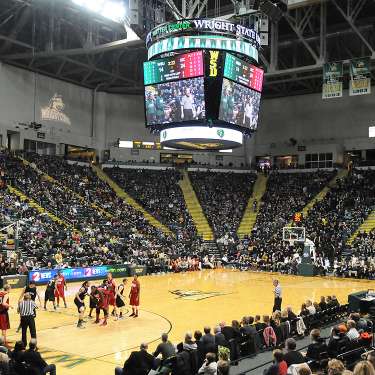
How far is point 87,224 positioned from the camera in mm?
37062

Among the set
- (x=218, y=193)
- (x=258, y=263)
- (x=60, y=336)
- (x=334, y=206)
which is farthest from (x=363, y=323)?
(x=218, y=193)

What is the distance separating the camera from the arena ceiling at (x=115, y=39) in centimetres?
3556

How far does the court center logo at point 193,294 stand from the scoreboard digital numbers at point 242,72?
10472mm

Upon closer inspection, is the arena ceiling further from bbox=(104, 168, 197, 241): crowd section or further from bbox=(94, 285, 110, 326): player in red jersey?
bbox=(94, 285, 110, 326): player in red jersey

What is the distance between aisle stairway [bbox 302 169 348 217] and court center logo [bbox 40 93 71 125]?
23.0 m

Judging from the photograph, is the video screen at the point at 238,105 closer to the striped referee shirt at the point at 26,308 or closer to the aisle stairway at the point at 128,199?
the striped referee shirt at the point at 26,308

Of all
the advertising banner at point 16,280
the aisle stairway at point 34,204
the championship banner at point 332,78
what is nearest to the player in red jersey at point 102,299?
the advertising banner at point 16,280

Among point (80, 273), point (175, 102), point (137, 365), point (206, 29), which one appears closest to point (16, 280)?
point (80, 273)

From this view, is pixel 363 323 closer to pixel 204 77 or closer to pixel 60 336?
pixel 60 336

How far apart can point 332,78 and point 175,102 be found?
10.4 metres

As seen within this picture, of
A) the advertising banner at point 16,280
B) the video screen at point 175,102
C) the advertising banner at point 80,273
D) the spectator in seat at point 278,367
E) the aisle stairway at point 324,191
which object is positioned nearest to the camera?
the spectator in seat at point 278,367

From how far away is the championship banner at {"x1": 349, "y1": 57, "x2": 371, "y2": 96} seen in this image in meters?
29.7

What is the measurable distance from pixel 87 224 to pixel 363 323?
26977 mm

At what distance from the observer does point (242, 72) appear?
26109 millimetres
